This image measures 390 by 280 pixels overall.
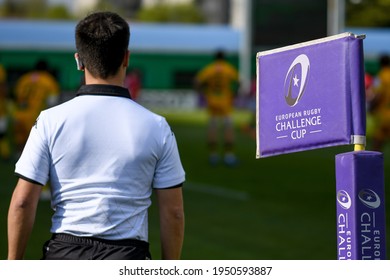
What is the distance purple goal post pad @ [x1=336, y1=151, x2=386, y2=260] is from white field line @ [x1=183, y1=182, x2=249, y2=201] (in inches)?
422

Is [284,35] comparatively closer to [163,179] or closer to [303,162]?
[303,162]

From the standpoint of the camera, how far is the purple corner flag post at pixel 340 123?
155 inches

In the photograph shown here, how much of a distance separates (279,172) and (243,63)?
22798 mm

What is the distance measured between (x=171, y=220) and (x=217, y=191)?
11793 millimetres

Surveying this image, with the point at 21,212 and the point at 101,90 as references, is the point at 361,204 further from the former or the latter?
the point at 21,212

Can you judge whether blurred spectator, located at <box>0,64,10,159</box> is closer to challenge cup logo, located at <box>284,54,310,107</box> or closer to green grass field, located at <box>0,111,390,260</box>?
green grass field, located at <box>0,111,390,260</box>

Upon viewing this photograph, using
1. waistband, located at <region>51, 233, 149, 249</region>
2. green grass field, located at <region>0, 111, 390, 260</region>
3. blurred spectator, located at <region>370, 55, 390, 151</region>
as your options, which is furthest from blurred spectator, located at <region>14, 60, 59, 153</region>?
waistband, located at <region>51, 233, 149, 249</region>

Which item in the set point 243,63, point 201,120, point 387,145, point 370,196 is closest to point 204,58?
point 243,63

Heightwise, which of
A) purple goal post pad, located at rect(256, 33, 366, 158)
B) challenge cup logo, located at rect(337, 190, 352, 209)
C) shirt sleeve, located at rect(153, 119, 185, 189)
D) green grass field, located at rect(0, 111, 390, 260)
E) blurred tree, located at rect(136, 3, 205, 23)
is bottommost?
green grass field, located at rect(0, 111, 390, 260)

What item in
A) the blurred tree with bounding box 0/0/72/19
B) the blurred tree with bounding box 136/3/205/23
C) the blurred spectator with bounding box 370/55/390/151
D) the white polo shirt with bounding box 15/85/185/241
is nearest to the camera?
the white polo shirt with bounding box 15/85/185/241

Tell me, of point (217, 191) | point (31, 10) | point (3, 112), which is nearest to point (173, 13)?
point (31, 10)

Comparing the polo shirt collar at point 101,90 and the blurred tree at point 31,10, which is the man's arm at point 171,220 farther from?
the blurred tree at point 31,10

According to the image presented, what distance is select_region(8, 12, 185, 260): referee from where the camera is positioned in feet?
12.0

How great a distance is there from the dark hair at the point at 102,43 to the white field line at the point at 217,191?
1106 cm
